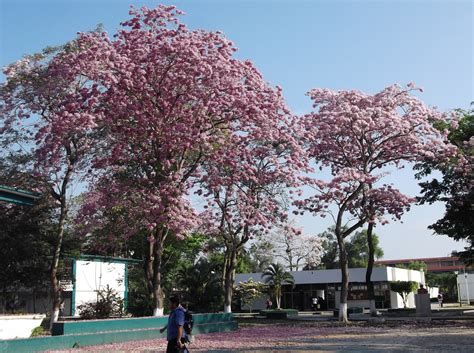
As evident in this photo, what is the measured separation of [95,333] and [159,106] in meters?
9.09

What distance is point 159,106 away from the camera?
22078 mm

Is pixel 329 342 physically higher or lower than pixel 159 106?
lower

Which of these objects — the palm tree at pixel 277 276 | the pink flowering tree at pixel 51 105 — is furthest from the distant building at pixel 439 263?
the pink flowering tree at pixel 51 105

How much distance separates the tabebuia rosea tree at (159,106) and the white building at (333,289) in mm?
30393

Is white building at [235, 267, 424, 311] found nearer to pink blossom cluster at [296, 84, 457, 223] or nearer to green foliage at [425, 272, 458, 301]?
pink blossom cluster at [296, 84, 457, 223]

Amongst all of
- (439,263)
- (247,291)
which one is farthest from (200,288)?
(439,263)

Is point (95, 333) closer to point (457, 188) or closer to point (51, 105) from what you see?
point (51, 105)

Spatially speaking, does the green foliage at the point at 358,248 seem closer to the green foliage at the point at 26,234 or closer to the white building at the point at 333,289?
the white building at the point at 333,289

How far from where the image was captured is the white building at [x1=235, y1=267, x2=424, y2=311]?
49.6 m

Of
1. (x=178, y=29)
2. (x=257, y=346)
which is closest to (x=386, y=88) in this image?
(x=178, y=29)

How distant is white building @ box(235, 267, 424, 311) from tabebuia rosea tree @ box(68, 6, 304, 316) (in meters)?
30.4

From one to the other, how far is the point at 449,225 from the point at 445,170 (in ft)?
10.1

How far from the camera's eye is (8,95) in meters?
23.1

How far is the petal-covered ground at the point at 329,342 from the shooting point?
15570 millimetres
